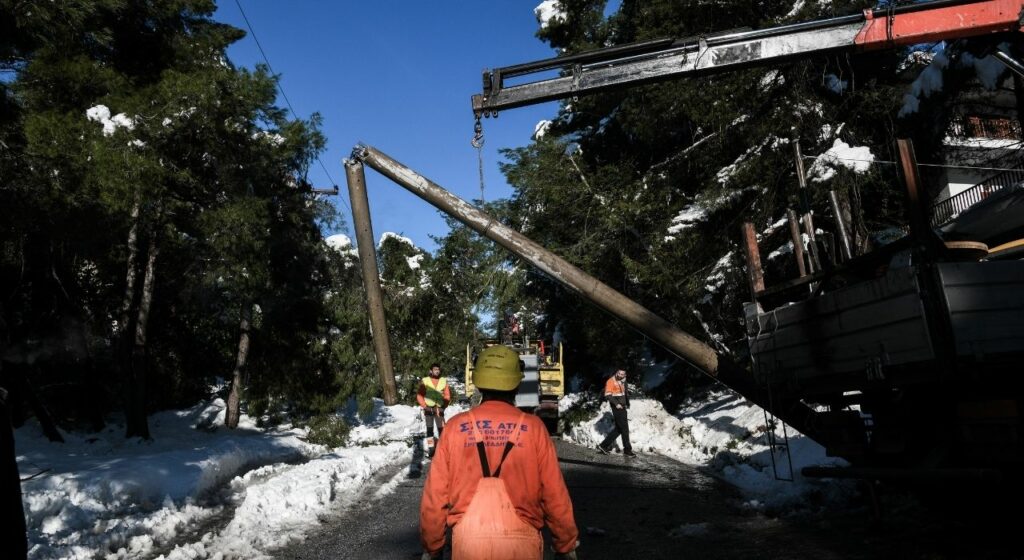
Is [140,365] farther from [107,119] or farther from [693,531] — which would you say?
[693,531]

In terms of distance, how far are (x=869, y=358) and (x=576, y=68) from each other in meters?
4.71

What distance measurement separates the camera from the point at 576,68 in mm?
8516

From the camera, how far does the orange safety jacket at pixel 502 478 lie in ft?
10.2

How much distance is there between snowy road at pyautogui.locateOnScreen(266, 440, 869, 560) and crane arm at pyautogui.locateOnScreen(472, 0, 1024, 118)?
16.1ft

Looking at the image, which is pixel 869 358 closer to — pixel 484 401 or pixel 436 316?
pixel 484 401

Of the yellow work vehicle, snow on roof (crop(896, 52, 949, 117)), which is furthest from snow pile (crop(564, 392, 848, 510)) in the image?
snow on roof (crop(896, 52, 949, 117))

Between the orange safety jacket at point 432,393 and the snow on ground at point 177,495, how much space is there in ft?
4.83

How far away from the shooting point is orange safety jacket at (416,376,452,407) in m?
13.2

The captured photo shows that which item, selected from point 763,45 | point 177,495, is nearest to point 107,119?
point 177,495

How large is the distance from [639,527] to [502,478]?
194 inches

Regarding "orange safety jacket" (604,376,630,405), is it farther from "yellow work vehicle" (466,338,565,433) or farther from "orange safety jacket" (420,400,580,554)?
"orange safety jacket" (420,400,580,554)

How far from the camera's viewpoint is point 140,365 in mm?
16312

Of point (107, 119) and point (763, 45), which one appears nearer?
point (763, 45)

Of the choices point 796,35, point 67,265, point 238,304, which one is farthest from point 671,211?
point 67,265
